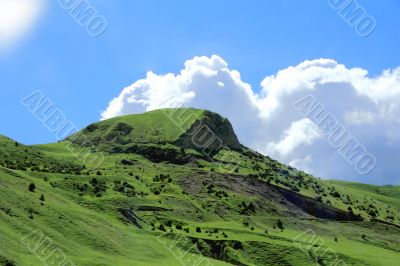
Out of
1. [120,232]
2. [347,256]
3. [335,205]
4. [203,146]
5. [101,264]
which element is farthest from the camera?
[203,146]

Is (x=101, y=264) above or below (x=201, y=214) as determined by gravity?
below

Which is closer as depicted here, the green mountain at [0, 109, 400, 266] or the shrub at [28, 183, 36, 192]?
the green mountain at [0, 109, 400, 266]

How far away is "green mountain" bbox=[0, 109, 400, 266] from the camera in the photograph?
66312 mm

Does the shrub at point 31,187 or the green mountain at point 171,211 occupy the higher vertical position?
the green mountain at point 171,211

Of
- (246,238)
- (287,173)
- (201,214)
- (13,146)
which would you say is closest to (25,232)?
(246,238)

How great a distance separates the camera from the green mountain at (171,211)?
66312 millimetres

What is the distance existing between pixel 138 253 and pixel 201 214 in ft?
144

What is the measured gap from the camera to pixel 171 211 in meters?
108

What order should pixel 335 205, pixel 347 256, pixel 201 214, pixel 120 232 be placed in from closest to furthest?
1. pixel 120 232
2. pixel 347 256
3. pixel 201 214
4. pixel 335 205

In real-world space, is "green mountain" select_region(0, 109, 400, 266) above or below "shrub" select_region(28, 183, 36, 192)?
above

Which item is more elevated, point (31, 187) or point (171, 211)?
point (171, 211)

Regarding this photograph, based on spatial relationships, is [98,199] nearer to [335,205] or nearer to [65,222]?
[65,222]

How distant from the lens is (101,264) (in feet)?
193

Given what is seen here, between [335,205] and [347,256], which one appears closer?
[347,256]
